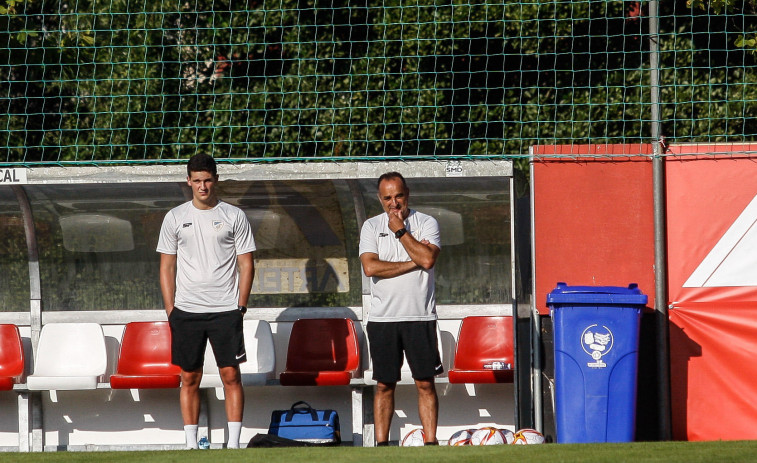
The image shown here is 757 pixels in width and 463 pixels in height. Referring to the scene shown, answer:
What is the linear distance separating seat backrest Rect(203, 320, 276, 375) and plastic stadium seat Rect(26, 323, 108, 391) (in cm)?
82

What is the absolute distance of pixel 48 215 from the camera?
337 inches

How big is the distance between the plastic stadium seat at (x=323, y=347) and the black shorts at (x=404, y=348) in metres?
1.29

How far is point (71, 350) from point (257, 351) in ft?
4.76

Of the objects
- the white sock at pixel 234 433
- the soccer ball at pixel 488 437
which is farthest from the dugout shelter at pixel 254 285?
the white sock at pixel 234 433

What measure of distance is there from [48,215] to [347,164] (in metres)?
2.47

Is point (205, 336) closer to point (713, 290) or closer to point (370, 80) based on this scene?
point (713, 290)

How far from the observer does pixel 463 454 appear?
557cm

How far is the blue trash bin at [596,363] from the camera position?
7016mm

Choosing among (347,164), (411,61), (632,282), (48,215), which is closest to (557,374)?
(632,282)

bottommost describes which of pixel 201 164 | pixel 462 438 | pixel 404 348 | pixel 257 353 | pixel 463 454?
pixel 462 438

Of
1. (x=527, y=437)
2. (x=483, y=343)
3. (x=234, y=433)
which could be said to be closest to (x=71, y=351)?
(x=234, y=433)

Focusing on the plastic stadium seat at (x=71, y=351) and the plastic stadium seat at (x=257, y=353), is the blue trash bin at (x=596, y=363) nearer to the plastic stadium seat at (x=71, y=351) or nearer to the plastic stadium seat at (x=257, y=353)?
the plastic stadium seat at (x=257, y=353)

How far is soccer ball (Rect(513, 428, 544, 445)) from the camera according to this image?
705cm

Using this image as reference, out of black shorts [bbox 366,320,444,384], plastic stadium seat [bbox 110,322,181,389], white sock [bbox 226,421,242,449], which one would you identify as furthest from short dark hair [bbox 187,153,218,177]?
plastic stadium seat [bbox 110,322,181,389]
